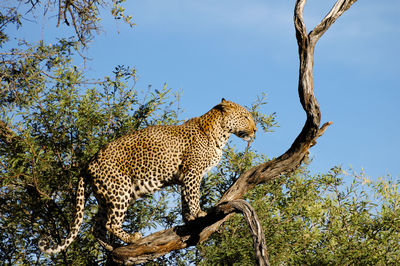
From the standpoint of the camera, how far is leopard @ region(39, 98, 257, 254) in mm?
9016

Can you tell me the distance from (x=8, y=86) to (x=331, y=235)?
7236 millimetres

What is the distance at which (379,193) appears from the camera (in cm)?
1259

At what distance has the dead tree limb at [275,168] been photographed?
797 centimetres

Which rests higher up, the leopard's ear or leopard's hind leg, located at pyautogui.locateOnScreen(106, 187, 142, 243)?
the leopard's ear

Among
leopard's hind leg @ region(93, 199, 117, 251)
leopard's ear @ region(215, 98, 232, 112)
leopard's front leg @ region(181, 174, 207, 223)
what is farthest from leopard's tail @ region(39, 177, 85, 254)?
leopard's ear @ region(215, 98, 232, 112)

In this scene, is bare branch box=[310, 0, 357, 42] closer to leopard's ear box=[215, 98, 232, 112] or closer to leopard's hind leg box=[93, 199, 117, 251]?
leopard's ear box=[215, 98, 232, 112]

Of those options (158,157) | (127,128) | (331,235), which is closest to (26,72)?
(127,128)

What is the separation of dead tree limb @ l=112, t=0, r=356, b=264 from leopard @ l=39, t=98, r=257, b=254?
24 centimetres

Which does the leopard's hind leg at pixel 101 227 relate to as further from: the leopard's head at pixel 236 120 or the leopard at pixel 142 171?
the leopard's head at pixel 236 120

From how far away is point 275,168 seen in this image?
29.0ft

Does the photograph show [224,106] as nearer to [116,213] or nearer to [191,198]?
[191,198]

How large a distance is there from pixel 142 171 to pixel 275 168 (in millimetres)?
2186

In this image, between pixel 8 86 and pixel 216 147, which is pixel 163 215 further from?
pixel 8 86

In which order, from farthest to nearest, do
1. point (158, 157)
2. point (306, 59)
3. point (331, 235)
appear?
point (331, 235), point (158, 157), point (306, 59)
